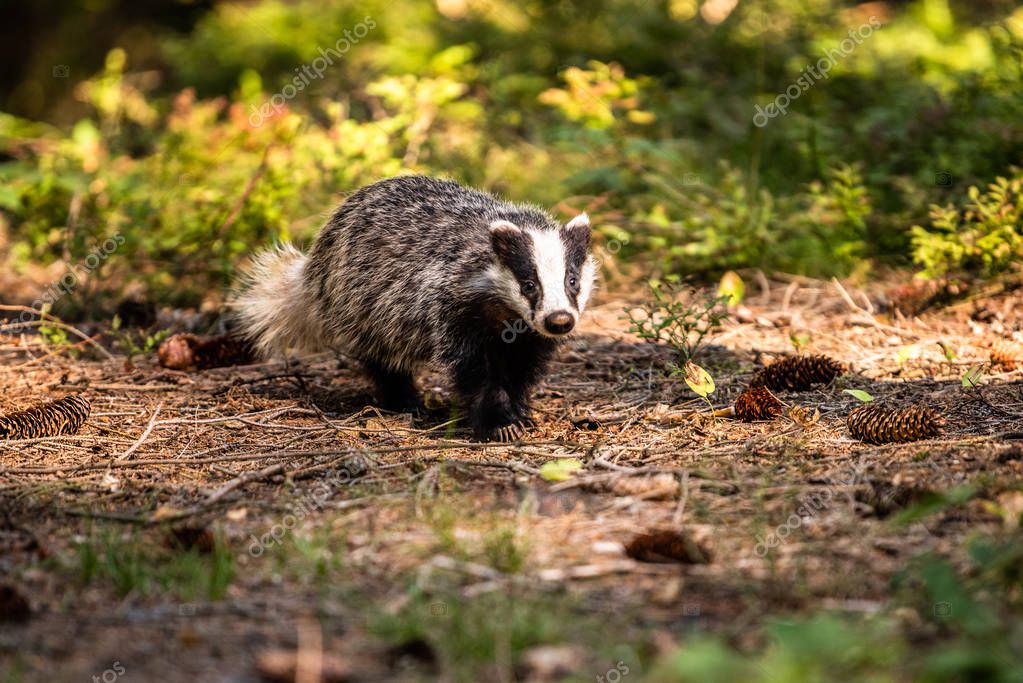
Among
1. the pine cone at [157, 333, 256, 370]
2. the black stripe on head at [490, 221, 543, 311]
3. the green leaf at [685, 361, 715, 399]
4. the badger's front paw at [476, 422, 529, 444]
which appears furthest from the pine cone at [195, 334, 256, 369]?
the green leaf at [685, 361, 715, 399]

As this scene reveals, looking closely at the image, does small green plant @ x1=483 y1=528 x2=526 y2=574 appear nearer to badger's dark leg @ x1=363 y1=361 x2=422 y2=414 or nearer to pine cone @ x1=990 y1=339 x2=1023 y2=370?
badger's dark leg @ x1=363 y1=361 x2=422 y2=414

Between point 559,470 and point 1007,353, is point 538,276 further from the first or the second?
point 1007,353

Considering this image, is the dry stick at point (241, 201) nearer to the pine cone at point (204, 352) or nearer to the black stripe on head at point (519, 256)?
the pine cone at point (204, 352)

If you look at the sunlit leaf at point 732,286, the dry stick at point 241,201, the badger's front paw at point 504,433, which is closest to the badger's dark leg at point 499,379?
the badger's front paw at point 504,433

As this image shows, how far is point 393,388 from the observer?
5.48 m

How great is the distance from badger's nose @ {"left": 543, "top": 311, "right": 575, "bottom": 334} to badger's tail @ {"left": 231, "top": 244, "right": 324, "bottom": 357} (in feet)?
5.36

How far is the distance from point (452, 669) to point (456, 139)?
757 centimetres

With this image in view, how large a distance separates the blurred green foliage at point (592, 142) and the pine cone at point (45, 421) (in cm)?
188

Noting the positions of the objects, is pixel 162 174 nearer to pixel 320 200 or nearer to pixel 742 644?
pixel 320 200

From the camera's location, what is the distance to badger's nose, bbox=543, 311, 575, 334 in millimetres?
4500

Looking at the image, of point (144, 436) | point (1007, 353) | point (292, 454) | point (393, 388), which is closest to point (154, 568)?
point (292, 454)

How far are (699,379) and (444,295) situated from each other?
1.21 meters

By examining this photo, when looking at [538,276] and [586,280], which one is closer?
[538,276]

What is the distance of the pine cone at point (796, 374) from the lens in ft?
16.4
